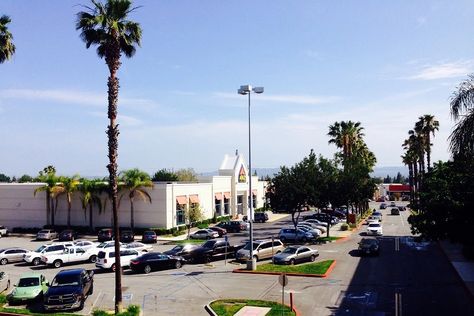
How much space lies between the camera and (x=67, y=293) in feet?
78.5

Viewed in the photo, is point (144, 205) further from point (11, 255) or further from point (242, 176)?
point (242, 176)

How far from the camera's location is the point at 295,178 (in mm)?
51594

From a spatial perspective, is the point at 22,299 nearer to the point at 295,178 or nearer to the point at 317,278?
the point at 317,278

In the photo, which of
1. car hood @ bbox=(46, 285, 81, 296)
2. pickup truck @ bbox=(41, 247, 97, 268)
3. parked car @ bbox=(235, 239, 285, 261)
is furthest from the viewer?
parked car @ bbox=(235, 239, 285, 261)

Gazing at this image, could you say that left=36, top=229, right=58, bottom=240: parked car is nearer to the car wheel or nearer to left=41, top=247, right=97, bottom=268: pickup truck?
left=41, top=247, right=97, bottom=268: pickup truck

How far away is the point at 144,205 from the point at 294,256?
28.1m

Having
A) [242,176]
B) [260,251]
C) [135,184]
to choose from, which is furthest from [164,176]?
[260,251]

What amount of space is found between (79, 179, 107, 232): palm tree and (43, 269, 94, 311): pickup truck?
1347 inches

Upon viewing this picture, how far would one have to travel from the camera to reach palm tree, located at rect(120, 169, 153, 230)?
57.1m

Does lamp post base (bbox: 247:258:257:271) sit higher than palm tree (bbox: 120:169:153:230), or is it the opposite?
palm tree (bbox: 120:169:153:230)

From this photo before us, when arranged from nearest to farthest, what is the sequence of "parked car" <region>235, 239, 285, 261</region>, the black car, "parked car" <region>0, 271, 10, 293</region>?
1. "parked car" <region>0, 271, 10, 293</region>
2. the black car
3. "parked car" <region>235, 239, 285, 261</region>

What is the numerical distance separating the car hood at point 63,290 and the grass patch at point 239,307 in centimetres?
664

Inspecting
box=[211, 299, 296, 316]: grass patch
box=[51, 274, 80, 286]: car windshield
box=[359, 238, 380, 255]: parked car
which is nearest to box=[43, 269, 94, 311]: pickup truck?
box=[51, 274, 80, 286]: car windshield

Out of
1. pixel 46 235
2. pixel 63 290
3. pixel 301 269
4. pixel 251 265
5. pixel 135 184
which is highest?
pixel 135 184
